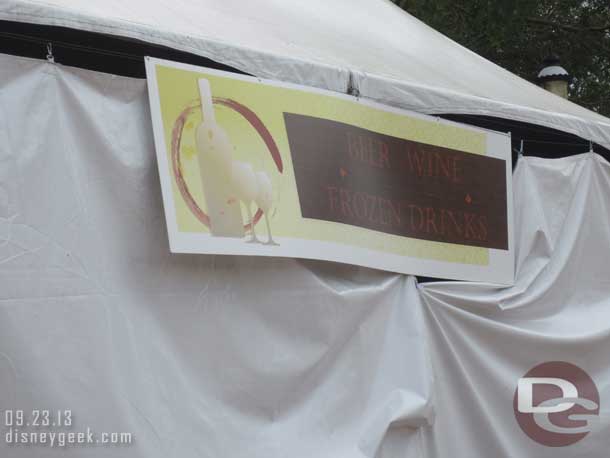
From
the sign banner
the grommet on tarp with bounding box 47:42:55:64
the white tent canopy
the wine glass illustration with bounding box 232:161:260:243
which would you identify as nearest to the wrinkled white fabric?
the sign banner

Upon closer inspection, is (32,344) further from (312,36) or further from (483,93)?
(483,93)

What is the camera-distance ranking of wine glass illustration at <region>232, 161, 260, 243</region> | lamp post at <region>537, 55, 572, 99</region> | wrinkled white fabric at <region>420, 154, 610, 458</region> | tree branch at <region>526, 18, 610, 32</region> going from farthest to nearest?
1. tree branch at <region>526, 18, 610, 32</region>
2. lamp post at <region>537, 55, 572, 99</region>
3. wrinkled white fabric at <region>420, 154, 610, 458</region>
4. wine glass illustration at <region>232, 161, 260, 243</region>

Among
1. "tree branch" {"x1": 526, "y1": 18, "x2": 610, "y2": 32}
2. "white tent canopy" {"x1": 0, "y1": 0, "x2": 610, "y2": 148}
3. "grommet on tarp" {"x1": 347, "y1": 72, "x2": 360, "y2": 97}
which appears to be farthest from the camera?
"tree branch" {"x1": 526, "y1": 18, "x2": 610, "y2": 32}

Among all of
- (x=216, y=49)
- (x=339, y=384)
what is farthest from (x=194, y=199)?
(x=339, y=384)

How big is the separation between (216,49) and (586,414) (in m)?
2.85

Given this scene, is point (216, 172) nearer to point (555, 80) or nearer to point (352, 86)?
point (352, 86)

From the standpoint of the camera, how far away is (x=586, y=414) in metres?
5.47

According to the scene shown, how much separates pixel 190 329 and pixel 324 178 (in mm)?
959

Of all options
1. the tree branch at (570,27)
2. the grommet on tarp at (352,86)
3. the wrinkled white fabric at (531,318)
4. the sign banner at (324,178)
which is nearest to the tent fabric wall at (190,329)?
the wrinkled white fabric at (531,318)

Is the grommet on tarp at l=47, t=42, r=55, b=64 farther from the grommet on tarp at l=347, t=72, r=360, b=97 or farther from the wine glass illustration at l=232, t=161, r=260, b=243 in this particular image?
the grommet on tarp at l=347, t=72, r=360, b=97

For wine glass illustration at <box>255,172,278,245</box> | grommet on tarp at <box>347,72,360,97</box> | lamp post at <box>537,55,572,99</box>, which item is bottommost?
wine glass illustration at <box>255,172,278,245</box>

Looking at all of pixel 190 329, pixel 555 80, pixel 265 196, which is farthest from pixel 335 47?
pixel 555 80

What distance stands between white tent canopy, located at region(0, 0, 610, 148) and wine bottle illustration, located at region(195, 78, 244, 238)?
0.86 feet

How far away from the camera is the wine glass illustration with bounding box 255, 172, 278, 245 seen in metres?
→ 4.22
